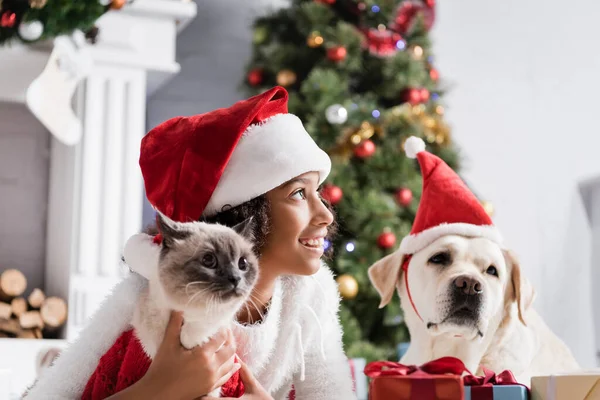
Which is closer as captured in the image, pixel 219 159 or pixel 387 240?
pixel 219 159

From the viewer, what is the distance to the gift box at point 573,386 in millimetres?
1189

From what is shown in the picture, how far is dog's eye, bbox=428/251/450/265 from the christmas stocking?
1.37 metres

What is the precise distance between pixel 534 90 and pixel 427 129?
1.04 metres

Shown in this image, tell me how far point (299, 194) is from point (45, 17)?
1474 mm

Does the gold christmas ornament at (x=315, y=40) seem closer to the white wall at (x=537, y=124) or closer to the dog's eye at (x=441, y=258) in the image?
the white wall at (x=537, y=124)

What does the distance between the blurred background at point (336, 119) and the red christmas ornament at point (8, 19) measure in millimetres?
10

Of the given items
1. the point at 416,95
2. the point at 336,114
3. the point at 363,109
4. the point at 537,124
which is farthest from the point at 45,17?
Result: the point at 537,124

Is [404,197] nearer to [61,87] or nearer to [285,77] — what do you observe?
[285,77]

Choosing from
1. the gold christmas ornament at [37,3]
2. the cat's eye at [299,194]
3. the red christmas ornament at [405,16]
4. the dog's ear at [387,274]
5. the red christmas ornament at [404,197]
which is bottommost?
the red christmas ornament at [404,197]

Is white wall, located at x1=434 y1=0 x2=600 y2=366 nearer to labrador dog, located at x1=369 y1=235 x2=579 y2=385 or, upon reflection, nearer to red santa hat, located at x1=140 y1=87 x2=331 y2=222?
labrador dog, located at x1=369 y1=235 x2=579 y2=385

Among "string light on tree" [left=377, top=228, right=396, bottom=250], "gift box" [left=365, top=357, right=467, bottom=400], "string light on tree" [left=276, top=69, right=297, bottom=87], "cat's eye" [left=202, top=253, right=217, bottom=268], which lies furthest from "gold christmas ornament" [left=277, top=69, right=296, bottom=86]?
"cat's eye" [left=202, top=253, right=217, bottom=268]

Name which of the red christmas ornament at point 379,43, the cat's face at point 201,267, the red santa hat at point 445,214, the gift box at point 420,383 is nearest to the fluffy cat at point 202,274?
the cat's face at point 201,267

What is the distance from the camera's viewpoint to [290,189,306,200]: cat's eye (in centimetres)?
121

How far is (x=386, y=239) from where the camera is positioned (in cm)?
272
